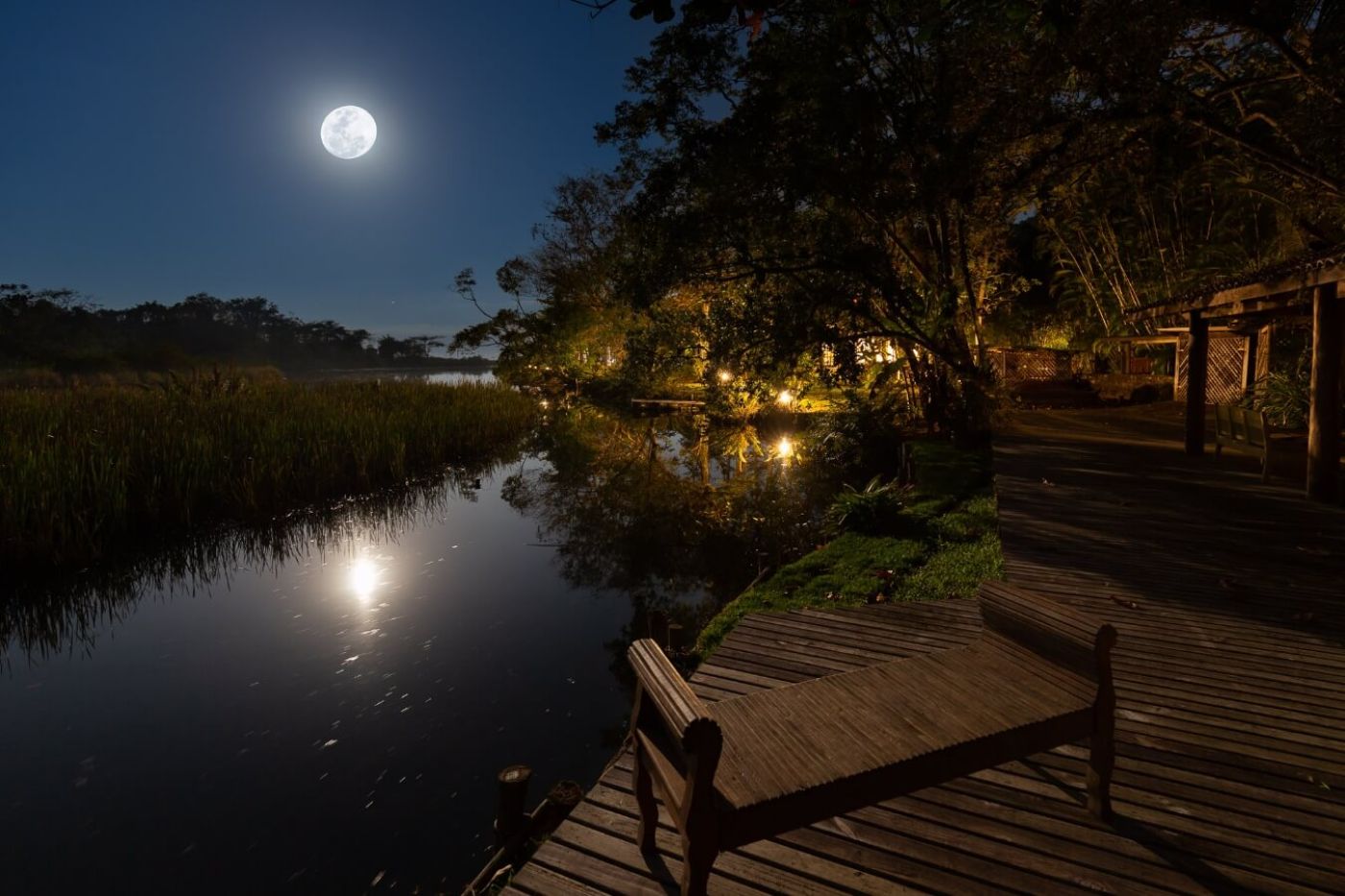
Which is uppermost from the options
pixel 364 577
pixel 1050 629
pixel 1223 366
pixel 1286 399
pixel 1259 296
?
pixel 1259 296

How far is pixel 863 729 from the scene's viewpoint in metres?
2.58

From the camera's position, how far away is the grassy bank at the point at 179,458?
8852mm

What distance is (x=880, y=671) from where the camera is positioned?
121 inches

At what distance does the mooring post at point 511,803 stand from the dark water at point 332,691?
1.69ft

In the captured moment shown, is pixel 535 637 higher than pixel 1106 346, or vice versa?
pixel 1106 346

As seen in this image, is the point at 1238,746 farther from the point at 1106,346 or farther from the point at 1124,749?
the point at 1106,346

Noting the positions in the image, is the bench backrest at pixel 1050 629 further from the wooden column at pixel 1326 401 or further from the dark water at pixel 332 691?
the wooden column at pixel 1326 401

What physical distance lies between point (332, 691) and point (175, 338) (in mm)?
106840

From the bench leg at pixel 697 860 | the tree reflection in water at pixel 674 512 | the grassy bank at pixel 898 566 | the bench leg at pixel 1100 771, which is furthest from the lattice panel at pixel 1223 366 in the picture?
the bench leg at pixel 697 860

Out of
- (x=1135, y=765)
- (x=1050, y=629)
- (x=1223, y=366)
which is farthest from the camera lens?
(x=1223, y=366)

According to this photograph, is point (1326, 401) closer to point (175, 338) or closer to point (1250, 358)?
point (1250, 358)

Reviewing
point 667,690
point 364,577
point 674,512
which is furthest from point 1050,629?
point 674,512

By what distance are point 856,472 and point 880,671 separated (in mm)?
12174

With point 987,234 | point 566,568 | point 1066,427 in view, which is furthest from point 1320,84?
point 566,568
